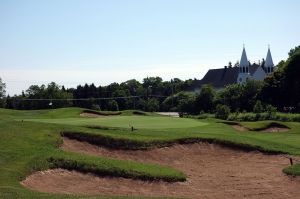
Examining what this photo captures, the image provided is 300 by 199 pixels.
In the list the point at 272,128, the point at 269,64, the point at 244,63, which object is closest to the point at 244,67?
the point at 244,63

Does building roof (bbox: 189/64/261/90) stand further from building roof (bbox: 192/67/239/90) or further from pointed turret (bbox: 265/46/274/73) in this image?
pointed turret (bbox: 265/46/274/73)

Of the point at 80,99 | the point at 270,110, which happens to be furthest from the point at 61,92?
the point at 270,110

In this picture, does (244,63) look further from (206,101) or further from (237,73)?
(206,101)

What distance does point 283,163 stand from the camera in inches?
926

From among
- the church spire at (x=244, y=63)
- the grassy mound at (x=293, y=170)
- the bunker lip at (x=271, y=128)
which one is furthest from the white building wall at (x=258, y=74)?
the grassy mound at (x=293, y=170)

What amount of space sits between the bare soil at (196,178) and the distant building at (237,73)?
10005 cm

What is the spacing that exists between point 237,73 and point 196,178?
111730mm

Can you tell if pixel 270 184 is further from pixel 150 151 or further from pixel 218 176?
pixel 150 151

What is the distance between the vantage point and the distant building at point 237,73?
4934 inches

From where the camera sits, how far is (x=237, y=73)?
129750mm

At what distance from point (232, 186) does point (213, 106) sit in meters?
65.0

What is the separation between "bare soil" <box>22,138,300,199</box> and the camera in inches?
698

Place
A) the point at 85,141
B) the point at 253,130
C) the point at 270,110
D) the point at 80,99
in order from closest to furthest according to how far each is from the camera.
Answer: the point at 85,141 < the point at 253,130 < the point at 270,110 < the point at 80,99

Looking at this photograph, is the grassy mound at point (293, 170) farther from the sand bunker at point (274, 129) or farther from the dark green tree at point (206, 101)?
the dark green tree at point (206, 101)
